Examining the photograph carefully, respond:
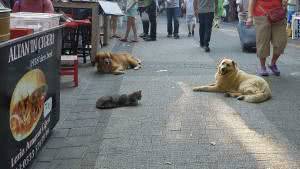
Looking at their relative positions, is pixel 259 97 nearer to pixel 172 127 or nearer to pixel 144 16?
pixel 172 127

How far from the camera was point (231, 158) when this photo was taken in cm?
506

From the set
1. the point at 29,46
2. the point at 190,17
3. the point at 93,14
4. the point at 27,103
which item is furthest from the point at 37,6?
the point at 190,17

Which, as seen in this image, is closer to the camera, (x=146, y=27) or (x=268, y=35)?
(x=268, y=35)

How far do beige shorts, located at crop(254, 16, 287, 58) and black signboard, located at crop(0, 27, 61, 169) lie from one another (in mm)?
4383

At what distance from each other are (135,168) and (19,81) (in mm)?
1335

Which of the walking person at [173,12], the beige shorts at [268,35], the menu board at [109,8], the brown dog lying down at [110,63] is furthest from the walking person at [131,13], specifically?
the beige shorts at [268,35]

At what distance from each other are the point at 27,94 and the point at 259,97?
147 inches

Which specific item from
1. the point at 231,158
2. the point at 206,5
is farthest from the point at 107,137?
the point at 206,5

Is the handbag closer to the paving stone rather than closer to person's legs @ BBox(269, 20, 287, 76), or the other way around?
person's legs @ BBox(269, 20, 287, 76)

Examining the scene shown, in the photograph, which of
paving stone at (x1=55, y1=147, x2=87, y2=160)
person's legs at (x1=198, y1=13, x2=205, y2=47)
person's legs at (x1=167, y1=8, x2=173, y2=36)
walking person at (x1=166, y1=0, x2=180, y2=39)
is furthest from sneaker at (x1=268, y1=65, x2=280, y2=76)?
person's legs at (x1=167, y1=8, x2=173, y2=36)

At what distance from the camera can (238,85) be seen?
25.5ft

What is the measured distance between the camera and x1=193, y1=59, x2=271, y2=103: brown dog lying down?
24.1ft

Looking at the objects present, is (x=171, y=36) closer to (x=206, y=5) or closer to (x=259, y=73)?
(x=206, y=5)

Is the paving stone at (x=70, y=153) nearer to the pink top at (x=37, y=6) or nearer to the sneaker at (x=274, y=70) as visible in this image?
the pink top at (x=37, y=6)
